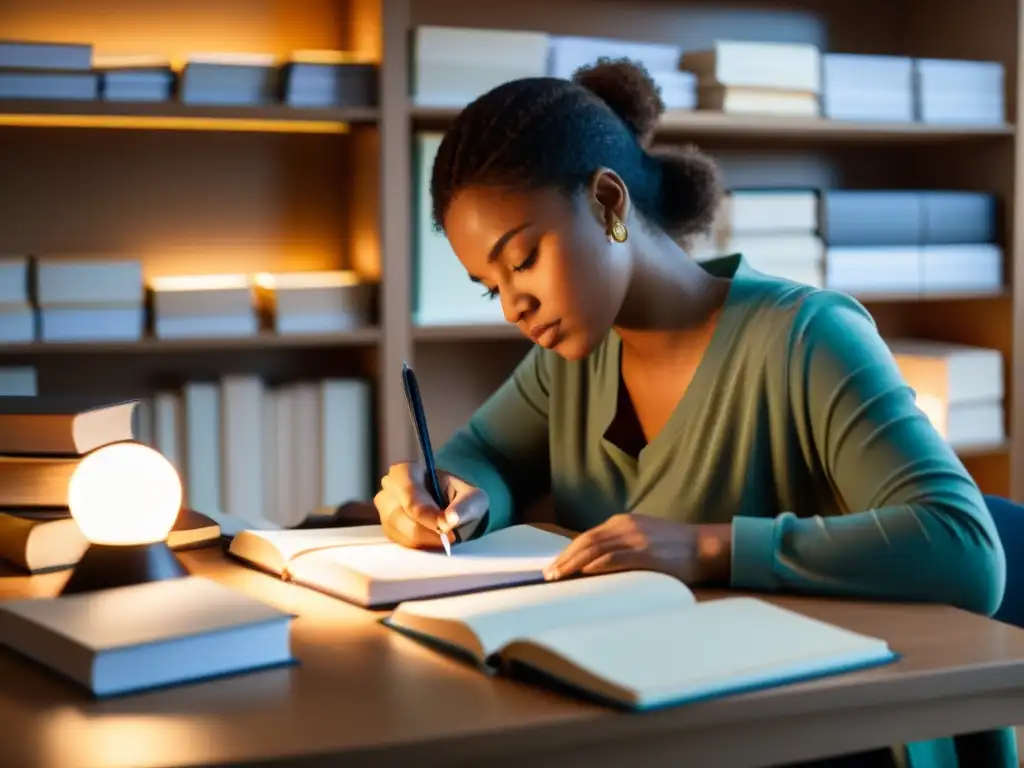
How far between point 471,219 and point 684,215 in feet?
1.17

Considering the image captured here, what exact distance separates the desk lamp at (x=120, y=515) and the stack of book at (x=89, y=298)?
148cm

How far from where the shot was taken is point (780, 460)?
153 cm

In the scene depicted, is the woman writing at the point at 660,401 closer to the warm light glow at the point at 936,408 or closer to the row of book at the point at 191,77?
the row of book at the point at 191,77

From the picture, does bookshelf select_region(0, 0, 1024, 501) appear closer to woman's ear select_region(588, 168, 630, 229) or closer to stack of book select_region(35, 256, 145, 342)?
stack of book select_region(35, 256, 145, 342)

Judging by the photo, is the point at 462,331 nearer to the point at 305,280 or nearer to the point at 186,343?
the point at 305,280

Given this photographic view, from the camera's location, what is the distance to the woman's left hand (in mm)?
1224

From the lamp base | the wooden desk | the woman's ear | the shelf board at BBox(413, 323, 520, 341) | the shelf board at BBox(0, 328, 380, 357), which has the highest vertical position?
the woman's ear

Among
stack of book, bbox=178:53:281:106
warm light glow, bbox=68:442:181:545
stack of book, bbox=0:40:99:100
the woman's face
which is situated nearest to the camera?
warm light glow, bbox=68:442:181:545

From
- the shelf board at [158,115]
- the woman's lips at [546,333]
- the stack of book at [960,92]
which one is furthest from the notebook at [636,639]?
the stack of book at [960,92]

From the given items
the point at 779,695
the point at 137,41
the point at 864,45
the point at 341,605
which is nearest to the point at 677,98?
the point at 864,45

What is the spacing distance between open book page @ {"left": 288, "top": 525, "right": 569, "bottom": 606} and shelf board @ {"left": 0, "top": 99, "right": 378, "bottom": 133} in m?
1.47

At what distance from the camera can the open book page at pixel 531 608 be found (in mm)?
1019

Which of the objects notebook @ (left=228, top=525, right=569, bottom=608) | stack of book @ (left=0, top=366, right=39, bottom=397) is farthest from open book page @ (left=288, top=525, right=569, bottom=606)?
stack of book @ (left=0, top=366, right=39, bottom=397)

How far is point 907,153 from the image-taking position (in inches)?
137
